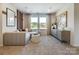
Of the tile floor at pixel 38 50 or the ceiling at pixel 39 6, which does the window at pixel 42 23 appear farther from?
the tile floor at pixel 38 50

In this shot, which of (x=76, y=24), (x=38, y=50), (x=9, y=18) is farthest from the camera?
(x=9, y=18)

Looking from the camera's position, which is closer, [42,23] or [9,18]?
[9,18]

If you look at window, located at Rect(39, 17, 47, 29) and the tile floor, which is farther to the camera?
window, located at Rect(39, 17, 47, 29)

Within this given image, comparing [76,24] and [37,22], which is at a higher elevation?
[37,22]

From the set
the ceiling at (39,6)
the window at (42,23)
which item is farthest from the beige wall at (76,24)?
the window at (42,23)

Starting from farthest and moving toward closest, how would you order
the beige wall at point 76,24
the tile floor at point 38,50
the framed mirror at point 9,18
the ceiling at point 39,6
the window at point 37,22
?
the window at point 37,22
the ceiling at point 39,6
the framed mirror at point 9,18
the beige wall at point 76,24
the tile floor at point 38,50

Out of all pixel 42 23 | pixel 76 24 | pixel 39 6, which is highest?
pixel 39 6

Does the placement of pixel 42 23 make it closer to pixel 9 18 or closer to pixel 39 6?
pixel 39 6

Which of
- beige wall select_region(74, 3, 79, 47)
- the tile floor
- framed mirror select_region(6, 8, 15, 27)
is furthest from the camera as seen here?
framed mirror select_region(6, 8, 15, 27)

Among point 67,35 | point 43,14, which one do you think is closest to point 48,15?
point 43,14

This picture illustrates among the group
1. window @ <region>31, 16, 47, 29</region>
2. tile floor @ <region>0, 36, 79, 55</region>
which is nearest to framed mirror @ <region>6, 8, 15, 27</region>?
tile floor @ <region>0, 36, 79, 55</region>

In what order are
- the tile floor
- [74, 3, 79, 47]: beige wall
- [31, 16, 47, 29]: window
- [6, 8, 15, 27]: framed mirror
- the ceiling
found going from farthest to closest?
[31, 16, 47, 29]: window, the ceiling, [6, 8, 15, 27]: framed mirror, [74, 3, 79, 47]: beige wall, the tile floor

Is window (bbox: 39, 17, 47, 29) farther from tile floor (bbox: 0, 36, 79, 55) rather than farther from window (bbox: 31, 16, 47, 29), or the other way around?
tile floor (bbox: 0, 36, 79, 55)

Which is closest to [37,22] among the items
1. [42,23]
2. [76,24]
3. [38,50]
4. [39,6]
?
[42,23]
